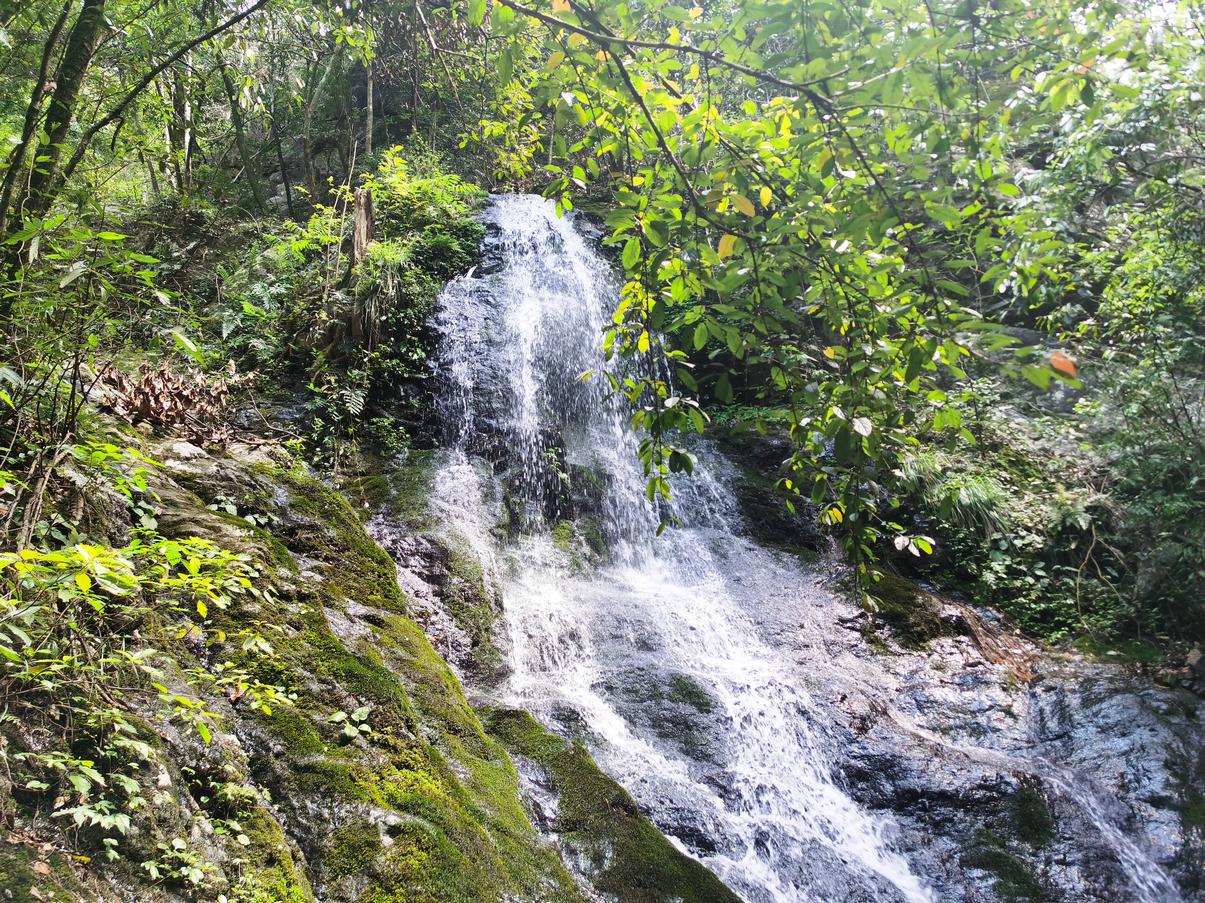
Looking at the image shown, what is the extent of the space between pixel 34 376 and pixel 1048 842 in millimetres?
6705

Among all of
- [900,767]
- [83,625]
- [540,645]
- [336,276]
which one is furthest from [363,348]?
[900,767]

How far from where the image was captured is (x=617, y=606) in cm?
686

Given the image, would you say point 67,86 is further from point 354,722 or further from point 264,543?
point 354,722

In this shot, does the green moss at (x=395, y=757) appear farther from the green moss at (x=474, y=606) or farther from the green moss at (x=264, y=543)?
the green moss at (x=474, y=606)

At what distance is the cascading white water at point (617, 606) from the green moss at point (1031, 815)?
3.22 ft

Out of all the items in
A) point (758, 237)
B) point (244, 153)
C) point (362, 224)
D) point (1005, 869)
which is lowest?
point (1005, 869)

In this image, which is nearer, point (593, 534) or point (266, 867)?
point (266, 867)

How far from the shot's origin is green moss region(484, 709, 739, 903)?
3.43m

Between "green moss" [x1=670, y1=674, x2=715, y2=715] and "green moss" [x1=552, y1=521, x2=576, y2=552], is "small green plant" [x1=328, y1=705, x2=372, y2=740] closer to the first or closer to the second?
"green moss" [x1=670, y1=674, x2=715, y2=715]

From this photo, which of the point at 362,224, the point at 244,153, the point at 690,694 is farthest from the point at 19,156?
the point at 244,153

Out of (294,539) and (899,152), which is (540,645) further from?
(899,152)

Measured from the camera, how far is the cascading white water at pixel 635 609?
455cm

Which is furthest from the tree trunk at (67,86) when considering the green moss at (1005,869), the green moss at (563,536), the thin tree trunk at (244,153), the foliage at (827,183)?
the thin tree trunk at (244,153)

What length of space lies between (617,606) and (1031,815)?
375 cm
